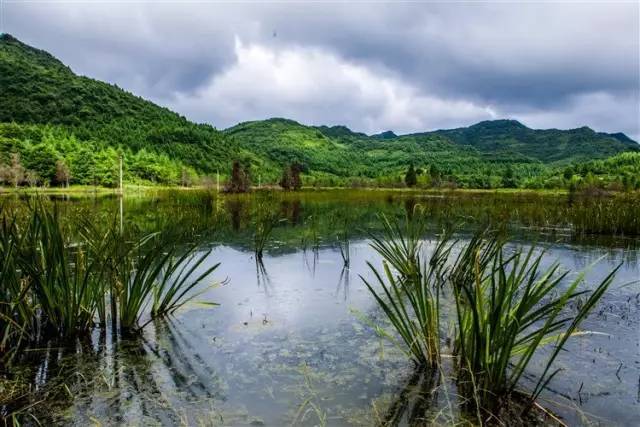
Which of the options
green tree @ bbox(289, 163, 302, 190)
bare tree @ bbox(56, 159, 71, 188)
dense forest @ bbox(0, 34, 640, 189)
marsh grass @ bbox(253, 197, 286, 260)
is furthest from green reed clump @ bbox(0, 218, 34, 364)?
bare tree @ bbox(56, 159, 71, 188)

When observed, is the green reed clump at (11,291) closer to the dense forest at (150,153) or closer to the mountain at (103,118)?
the dense forest at (150,153)

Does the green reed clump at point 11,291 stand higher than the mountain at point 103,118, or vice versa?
the mountain at point 103,118

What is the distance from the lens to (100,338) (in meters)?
4.67

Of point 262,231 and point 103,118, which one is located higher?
point 103,118

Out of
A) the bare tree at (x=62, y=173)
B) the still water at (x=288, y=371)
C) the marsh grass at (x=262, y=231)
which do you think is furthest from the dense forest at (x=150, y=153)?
the still water at (x=288, y=371)

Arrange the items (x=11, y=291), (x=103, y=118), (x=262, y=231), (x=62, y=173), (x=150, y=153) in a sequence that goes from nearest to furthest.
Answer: (x=11, y=291) < (x=262, y=231) < (x=62, y=173) < (x=150, y=153) < (x=103, y=118)

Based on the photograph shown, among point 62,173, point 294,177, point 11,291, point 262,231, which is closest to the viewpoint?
point 11,291

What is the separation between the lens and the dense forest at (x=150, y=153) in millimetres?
61625

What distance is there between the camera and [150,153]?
8425cm

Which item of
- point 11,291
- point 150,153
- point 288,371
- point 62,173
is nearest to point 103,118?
point 150,153

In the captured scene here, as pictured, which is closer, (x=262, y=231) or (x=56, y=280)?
(x=56, y=280)

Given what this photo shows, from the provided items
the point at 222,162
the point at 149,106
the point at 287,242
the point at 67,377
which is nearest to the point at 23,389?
the point at 67,377

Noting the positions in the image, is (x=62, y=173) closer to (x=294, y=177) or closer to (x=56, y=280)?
(x=294, y=177)

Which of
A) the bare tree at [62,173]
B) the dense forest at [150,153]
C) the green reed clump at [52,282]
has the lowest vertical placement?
the green reed clump at [52,282]
